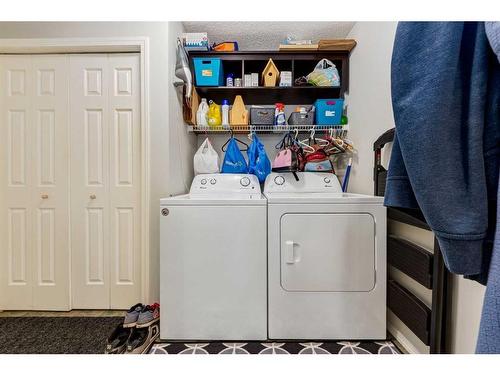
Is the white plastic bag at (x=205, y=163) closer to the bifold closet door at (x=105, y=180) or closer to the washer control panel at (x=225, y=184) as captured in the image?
the washer control panel at (x=225, y=184)

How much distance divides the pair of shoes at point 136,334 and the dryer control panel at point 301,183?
3.86 feet

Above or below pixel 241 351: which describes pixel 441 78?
above

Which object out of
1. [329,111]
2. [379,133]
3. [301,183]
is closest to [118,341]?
[301,183]

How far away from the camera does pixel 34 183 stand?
6.47 ft

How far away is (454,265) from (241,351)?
4.14 feet

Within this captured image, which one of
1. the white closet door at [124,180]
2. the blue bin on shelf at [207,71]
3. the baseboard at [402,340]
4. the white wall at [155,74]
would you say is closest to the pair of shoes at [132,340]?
the white wall at [155,74]

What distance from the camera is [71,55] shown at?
1939 mm

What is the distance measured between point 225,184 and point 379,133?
3.82 ft

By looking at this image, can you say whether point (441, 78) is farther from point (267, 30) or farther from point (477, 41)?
point (267, 30)

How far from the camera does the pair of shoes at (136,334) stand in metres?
1.45

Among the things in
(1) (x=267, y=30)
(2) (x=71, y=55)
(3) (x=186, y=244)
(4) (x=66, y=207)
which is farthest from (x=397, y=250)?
(2) (x=71, y=55)

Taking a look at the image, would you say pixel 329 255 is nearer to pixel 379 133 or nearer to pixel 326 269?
pixel 326 269

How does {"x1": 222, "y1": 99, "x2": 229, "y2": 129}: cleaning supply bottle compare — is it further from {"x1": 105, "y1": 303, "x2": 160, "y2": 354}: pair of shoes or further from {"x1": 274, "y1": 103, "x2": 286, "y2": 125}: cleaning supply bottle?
{"x1": 105, "y1": 303, "x2": 160, "y2": 354}: pair of shoes
